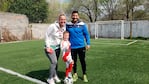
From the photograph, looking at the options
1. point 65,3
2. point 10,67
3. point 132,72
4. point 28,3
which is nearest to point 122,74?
point 132,72

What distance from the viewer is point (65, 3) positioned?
5422 cm

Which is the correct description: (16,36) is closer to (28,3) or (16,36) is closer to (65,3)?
(28,3)

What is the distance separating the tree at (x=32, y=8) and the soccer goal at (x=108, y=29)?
20999 millimetres

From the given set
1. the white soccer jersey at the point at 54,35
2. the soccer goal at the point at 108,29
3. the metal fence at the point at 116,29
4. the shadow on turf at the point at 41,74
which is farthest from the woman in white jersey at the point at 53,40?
the soccer goal at the point at 108,29

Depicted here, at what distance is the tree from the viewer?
157ft

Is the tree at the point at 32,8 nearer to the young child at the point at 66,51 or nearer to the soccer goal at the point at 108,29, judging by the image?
the soccer goal at the point at 108,29

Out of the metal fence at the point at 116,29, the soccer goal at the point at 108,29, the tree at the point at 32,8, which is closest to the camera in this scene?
the metal fence at the point at 116,29

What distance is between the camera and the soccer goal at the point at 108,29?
27.7 metres

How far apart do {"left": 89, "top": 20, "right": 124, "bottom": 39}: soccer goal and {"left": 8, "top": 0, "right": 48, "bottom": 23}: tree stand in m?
21.0

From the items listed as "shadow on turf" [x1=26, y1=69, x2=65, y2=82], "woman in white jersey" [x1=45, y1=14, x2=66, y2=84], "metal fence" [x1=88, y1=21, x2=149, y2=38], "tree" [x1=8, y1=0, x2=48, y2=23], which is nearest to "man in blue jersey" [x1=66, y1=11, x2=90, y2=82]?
"woman in white jersey" [x1=45, y1=14, x2=66, y2=84]

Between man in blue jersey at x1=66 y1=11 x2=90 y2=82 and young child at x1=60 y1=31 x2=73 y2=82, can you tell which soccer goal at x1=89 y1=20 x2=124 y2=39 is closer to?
man in blue jersey at x1=66 y1=11 x2=90 y2=82

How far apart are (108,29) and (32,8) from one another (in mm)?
23694

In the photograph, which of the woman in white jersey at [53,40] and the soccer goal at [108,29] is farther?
the soccer goal at [108,29]

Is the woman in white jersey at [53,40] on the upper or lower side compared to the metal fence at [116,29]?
upper
